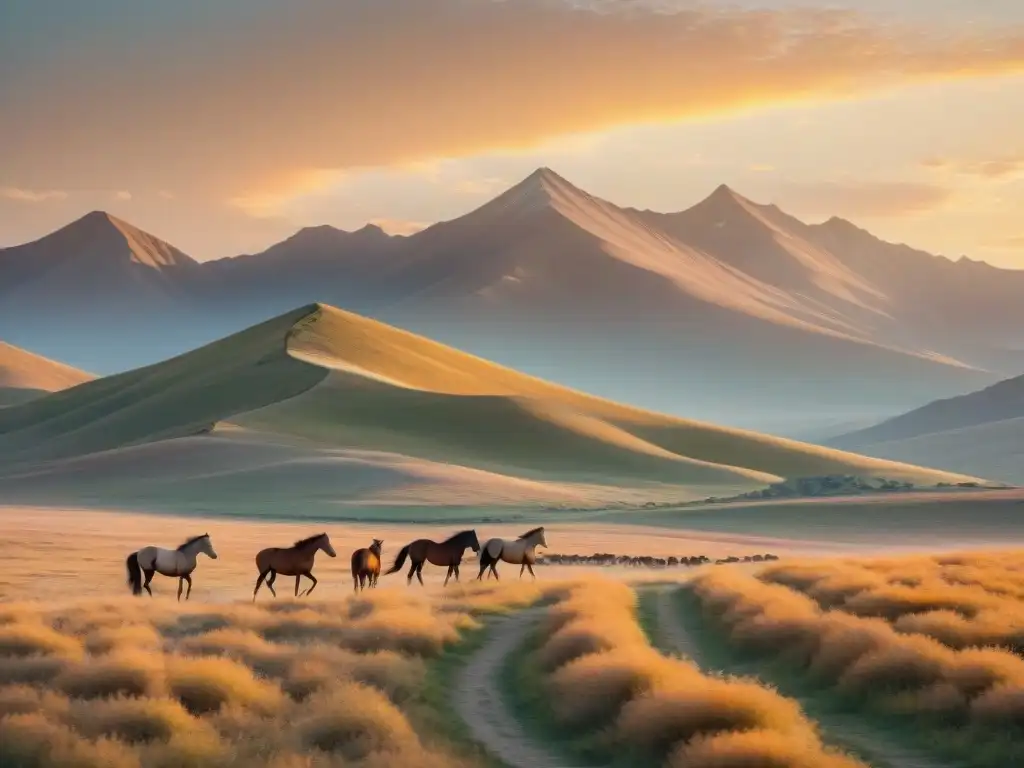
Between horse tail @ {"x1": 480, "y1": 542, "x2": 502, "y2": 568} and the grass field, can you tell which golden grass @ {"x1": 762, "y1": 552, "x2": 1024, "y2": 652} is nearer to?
the grass field

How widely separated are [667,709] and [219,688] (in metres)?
6.35

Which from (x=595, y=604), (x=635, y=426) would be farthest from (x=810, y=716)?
(x=635, y=426)

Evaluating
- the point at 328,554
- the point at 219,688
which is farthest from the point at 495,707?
the point at 328,554

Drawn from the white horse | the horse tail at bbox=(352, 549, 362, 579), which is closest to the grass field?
the horse tail at bbox=(352, 549, 362, 579)

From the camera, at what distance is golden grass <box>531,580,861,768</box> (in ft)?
50.3

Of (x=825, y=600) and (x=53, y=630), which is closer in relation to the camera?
(x=53, y=630)

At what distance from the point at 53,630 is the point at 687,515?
67889mm

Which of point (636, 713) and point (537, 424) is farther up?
point (537, 424)

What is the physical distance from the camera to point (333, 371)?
574ft

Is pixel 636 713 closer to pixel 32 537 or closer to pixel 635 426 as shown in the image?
pixel 32 537

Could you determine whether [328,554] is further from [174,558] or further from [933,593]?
[933,593]

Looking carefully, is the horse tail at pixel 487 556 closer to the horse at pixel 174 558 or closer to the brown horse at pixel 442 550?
the brown horse at pixel 442 550

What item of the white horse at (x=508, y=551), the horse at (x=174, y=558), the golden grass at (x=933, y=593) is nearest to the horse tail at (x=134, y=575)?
the horse at (x=174, y=558)

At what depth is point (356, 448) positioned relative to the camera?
436 ft
